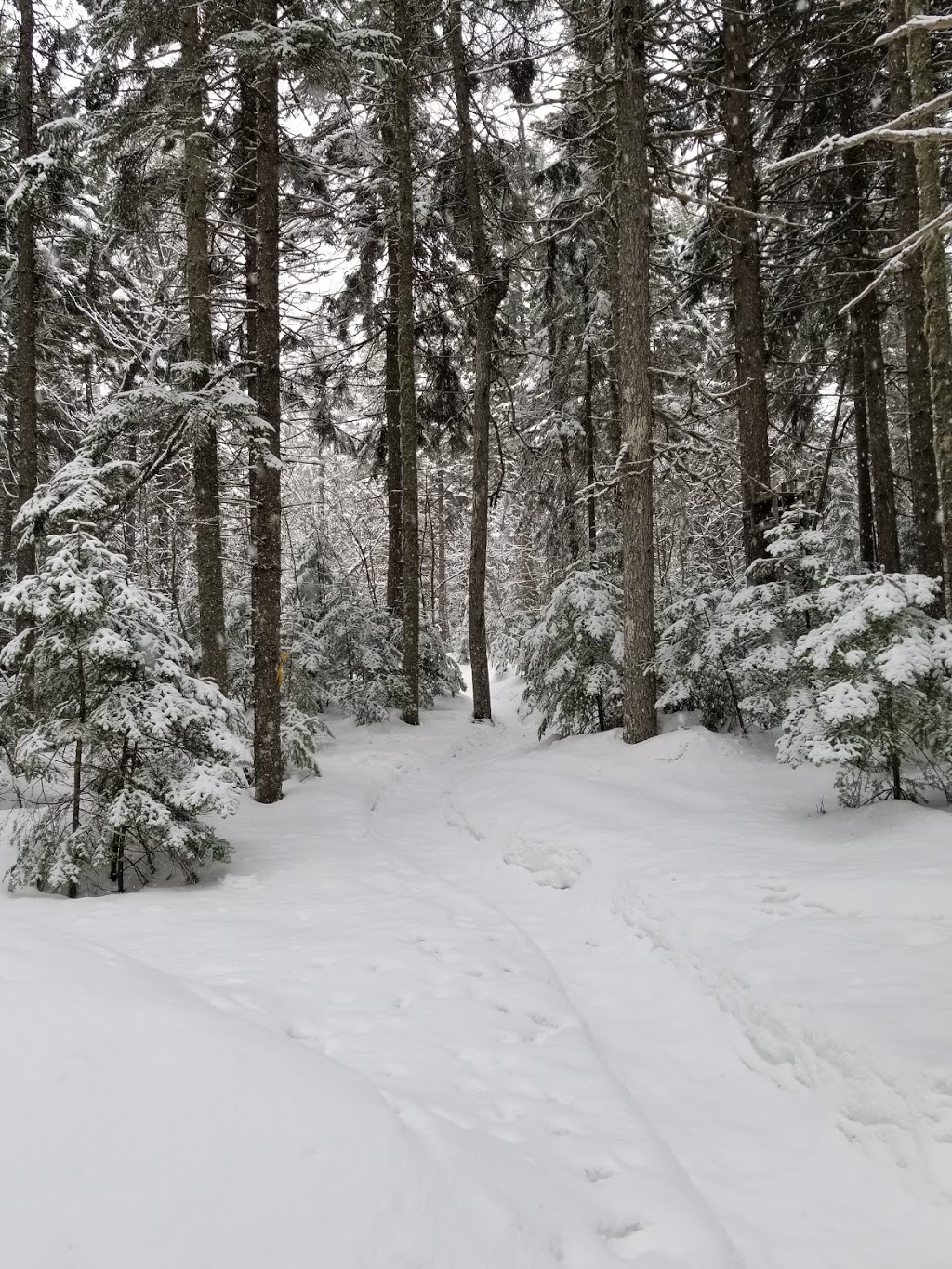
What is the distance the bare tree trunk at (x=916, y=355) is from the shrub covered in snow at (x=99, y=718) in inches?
375

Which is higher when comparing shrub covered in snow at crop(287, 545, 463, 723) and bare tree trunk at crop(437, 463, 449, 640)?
bare tree trunk at crop(437, 463, 449, 640)

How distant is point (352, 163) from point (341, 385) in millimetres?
4366

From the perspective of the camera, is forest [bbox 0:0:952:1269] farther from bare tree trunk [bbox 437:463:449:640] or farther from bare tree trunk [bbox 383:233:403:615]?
bare tree trunk [bbox 437:463:449:640]

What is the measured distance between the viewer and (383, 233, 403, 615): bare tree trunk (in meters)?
15.6

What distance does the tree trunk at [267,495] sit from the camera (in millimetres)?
8742

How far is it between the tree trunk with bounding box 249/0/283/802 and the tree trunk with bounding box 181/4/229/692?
70 centimetres

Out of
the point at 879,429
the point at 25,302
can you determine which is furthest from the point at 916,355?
the point at 25,302

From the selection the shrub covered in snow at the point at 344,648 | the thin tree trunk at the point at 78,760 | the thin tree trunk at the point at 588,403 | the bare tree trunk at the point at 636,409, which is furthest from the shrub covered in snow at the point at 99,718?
the thin tree trunk at the point at 588,403

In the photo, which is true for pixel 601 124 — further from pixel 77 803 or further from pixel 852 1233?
pixel 852 1233

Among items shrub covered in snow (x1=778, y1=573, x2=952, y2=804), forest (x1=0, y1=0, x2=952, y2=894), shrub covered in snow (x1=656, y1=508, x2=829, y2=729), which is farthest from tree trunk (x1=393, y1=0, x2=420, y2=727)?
shrub covered in snow (x1=778, y1=573, x2=952, y2=804)

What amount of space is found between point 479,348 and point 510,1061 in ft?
46.1

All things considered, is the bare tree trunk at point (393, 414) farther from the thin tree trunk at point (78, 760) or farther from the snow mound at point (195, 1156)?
the snow mound at point (195, 1156)

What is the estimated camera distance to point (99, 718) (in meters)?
5.70

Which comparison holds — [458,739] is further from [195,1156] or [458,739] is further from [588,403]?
[195,1156]
